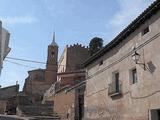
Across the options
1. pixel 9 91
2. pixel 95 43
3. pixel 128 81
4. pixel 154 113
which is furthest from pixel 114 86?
pixel 9 91

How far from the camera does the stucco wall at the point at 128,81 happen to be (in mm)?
11117

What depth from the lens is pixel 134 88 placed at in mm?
12547

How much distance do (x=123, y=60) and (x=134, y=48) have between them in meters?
1.33

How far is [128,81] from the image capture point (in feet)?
43.5

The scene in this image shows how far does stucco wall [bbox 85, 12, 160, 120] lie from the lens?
11117mm

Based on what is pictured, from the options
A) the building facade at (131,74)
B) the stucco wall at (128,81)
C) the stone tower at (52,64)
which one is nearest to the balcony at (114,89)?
the building facade at (131,74)

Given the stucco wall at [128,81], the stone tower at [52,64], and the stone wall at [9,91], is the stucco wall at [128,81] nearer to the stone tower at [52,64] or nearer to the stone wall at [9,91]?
the stone wall at [9,91]

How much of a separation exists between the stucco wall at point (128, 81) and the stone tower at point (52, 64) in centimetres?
3857

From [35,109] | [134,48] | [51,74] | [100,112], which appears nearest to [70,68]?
[51,74]

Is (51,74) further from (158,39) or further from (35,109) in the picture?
(158,39)

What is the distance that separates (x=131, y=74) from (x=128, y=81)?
0.36m

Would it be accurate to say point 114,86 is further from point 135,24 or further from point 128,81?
point 135,24

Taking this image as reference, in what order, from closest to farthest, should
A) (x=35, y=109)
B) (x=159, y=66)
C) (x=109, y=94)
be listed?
(x=159, y=66) < (x=109, y=94) < (x=35, y=109)

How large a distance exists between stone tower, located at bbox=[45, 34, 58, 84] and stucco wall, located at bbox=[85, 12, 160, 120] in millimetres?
38568
